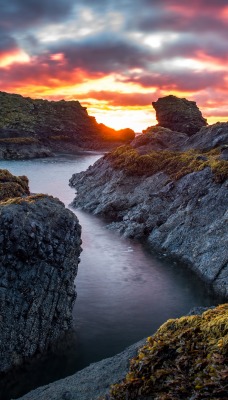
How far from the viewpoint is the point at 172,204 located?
44.5 meters

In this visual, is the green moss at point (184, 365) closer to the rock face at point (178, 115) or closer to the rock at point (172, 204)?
the rock at point (172, 204)

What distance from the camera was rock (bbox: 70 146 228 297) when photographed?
33938mm

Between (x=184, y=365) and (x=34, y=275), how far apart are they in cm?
1231

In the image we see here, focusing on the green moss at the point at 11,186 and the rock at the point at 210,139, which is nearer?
the green moss at the point at 11,186

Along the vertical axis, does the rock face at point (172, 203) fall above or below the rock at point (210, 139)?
below

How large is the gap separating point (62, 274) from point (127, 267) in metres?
14.4

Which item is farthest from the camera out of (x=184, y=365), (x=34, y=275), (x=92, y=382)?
(x=34, y=275)

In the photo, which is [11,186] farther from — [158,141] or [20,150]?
[20,150]

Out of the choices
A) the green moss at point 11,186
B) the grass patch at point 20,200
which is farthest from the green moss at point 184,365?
the green moss at point 11,186

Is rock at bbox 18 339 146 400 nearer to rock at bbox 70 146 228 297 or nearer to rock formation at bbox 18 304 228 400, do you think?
rock formation at bbox 18 304 228 400

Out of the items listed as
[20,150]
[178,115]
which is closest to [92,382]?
[178,115]

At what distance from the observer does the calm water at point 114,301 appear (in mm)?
20672

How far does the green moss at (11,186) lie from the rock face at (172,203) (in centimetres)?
1514

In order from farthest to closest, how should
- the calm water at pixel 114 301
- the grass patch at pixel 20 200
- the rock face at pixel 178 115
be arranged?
the rock face at pixel 178 115, the grass patch at pixel 20 200, the calm water at pixel 114 301
